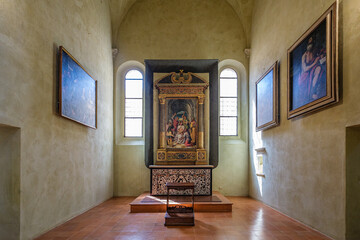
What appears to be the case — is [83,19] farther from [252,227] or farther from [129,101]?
[252,227]

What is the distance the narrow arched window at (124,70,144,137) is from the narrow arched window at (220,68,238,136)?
330 centimetres

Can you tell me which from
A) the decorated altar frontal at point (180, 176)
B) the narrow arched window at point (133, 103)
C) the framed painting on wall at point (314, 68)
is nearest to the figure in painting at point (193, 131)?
the decorated altar frontal at point (180, 176)

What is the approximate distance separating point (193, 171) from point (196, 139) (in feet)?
5.12

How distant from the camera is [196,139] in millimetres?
10695

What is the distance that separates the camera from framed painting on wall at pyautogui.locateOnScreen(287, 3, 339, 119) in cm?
484

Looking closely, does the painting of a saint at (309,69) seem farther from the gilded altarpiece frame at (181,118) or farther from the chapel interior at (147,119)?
the gilded altarpiece frame at (181,118)

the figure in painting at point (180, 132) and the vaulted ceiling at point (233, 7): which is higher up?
the vaulted ceiling at point (233, 7)

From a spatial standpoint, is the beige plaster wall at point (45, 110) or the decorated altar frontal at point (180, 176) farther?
the decorated altar frontal at point (180, 176)

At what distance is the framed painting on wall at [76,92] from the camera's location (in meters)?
6.15

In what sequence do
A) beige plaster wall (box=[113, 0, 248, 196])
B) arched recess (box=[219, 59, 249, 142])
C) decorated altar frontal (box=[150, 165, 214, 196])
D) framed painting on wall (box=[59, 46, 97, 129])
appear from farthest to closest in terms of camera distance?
arched recess (box=[219, 59, 249, 142]) < beige plaster wall (box=[113, 0, 248, 196]) < decorated altar frontal (box=[150, 165, 214, 196]) < framed painting on wall (box=[59, 46, 97, 129])

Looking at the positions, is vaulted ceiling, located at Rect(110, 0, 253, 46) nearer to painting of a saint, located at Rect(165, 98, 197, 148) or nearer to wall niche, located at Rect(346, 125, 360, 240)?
painting of a saint, located at Rect(165, 98, 197, 148)

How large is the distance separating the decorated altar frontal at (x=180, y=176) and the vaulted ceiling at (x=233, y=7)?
17.6 feet

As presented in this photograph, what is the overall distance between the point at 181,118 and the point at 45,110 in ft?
19.6

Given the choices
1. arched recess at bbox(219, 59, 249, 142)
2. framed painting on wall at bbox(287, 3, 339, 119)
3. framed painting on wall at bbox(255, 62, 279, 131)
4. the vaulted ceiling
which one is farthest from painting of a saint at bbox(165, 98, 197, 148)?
framed painting on wall at bbox(287, 3, 339, 119)
